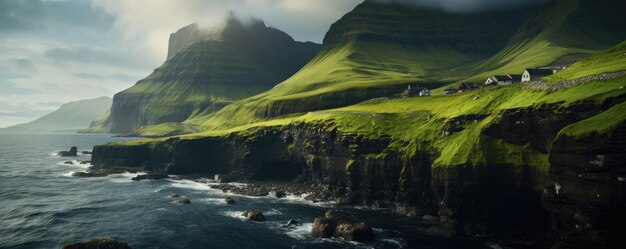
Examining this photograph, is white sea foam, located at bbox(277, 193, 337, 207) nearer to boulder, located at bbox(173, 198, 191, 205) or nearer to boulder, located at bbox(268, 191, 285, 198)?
boulder, located at bbox(268, 191, 285, 198)

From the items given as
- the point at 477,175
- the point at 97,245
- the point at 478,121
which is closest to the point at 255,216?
the point at 97,245

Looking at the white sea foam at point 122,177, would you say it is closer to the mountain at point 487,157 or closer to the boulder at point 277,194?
the mountain at point 487,157

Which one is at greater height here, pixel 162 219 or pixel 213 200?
pixel 213 200

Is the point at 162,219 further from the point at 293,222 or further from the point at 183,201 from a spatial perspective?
the point at 293,222

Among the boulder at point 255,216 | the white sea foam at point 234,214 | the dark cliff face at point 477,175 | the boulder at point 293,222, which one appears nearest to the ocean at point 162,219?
the white sea foam at point 234,214

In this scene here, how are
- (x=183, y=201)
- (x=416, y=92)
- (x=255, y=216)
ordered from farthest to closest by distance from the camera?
(x=416, y=92) < (x=183, y=201) < (x=255, y=216)

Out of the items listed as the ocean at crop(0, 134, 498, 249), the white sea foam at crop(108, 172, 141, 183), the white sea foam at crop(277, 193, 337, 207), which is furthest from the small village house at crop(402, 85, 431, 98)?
the white sea foam at crop(108, 172, 141, 183)
